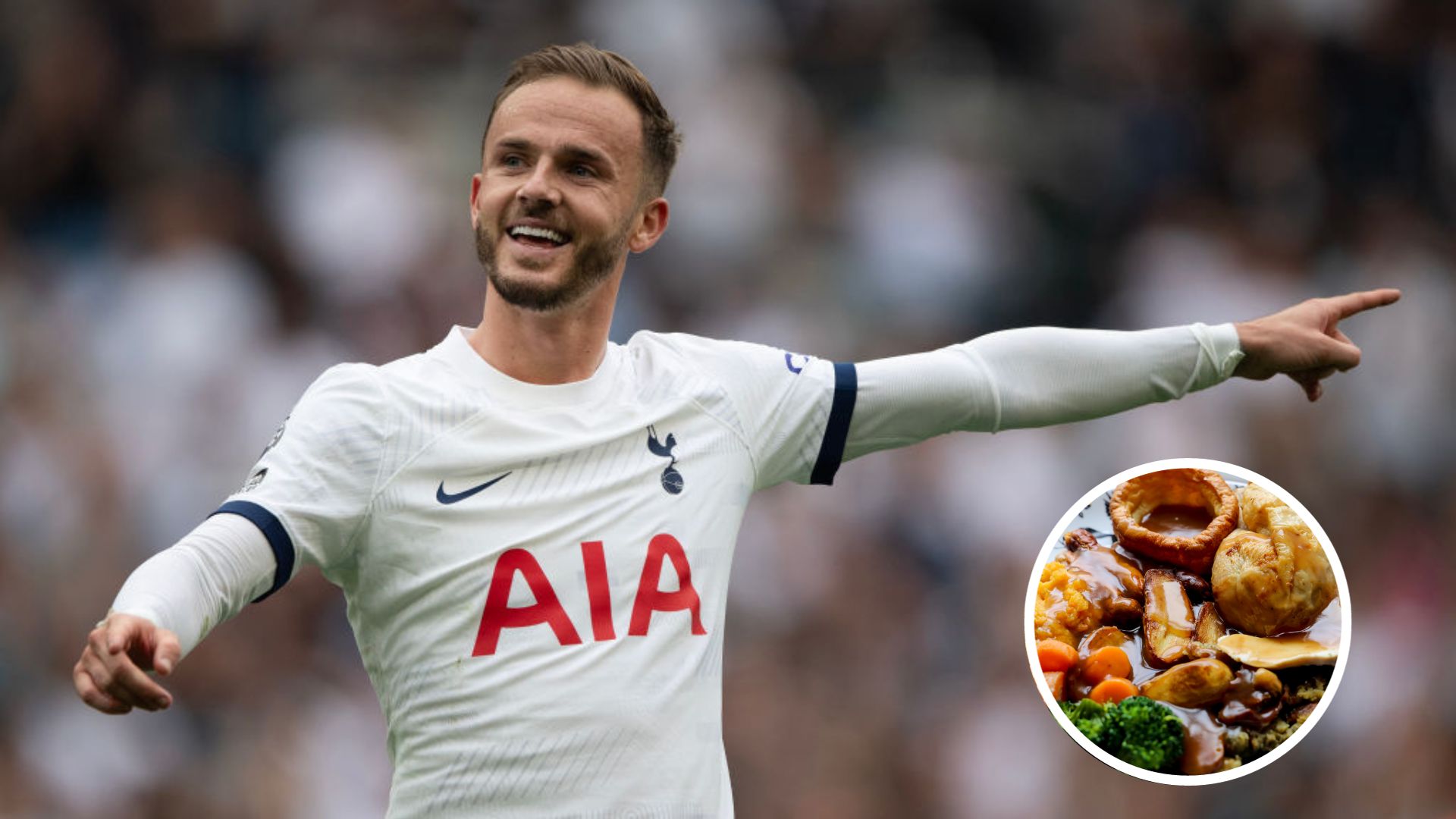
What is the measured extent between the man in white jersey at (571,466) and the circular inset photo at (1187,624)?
1.27 feet

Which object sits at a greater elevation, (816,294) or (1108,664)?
(816,294)

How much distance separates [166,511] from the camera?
8.39 meters

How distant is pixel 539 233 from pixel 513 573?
82 cm

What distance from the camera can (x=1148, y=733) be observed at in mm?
4238

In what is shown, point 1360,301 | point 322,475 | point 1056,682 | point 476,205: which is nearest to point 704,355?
point 476,205

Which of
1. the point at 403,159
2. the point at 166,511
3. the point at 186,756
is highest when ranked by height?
the point at 403,159

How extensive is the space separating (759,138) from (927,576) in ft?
8.58

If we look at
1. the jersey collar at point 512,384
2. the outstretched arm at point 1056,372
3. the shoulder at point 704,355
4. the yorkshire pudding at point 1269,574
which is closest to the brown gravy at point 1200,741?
the yorkshire pudding at point 1269,574

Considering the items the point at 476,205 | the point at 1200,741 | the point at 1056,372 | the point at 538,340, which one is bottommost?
the point at 1200,741

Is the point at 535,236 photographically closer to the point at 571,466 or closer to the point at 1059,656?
the point at 571,466

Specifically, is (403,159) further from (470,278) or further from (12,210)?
(12,210)

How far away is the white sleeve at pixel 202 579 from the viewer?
3.55 m

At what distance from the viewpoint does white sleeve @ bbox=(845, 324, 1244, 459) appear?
4527 mm

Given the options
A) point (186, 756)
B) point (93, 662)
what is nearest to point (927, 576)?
point (186, 756)
